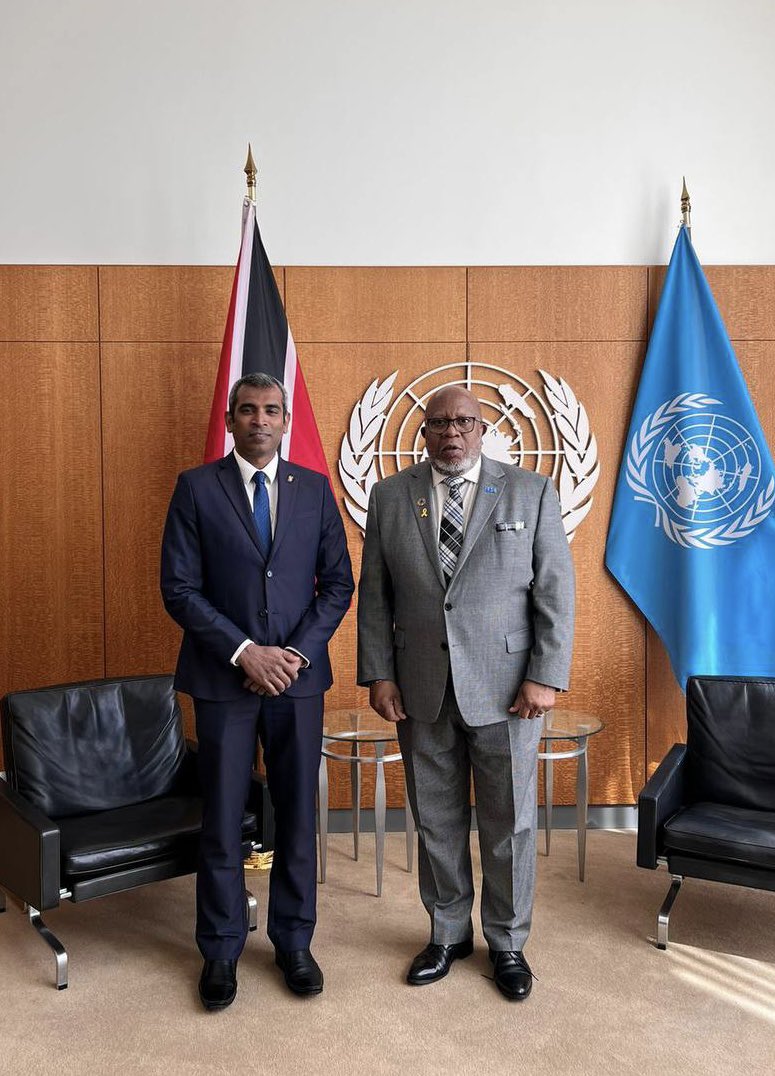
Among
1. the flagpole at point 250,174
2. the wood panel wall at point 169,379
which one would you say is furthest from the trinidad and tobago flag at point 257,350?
the wood panel wall at point 169,379

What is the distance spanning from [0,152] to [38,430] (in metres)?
1.28

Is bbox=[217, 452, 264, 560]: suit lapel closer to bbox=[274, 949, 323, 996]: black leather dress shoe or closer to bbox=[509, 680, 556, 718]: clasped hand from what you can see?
bbox=[509, 680, 556, 718]: clasped hand

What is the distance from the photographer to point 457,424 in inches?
108

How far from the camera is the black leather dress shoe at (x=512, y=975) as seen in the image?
9.05 ft

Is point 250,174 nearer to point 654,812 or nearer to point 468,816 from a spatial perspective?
point 468,816

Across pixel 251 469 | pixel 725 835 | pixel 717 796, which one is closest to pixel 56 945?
pixel 251 469

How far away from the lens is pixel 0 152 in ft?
13.8

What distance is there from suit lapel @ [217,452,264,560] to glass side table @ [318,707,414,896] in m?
1.18

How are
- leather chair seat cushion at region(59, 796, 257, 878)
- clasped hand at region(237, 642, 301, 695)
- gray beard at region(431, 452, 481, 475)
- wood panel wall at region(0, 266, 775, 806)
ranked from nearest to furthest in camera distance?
clasped hand at region(237, 642, 301, 695)
gray beard at region(431, 452, 481, 475)
leather chair seat cushion at region(59, 796, 257, 878)
wood panel wall at region(0, 266, 775, 806)

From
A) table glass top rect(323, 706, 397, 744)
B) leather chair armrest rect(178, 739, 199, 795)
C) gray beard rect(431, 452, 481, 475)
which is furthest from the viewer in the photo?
table glass top rect(323, 706, 397, 744)

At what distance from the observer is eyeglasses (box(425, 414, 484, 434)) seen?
108 inches

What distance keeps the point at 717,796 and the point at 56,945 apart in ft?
7.82

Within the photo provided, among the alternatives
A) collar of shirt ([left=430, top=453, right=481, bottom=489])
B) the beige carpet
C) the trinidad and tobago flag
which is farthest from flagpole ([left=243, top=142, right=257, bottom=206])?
the beige carpet

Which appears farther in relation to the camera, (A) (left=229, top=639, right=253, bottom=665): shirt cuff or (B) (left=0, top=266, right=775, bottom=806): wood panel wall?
(B) (left=0, top=266, right=775, bottom=806): wood panel wall
